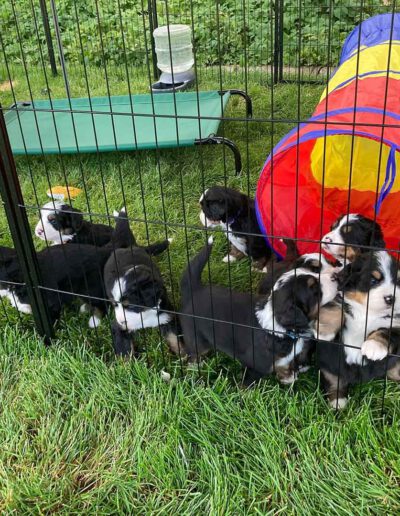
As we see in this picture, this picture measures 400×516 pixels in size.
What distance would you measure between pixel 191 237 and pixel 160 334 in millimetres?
1136

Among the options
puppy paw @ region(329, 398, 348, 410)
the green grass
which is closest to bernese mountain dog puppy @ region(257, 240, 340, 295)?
the green grass

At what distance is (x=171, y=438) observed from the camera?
7.64ft

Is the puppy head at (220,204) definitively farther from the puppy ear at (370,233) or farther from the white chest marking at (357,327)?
the white chest marking at (357,327)

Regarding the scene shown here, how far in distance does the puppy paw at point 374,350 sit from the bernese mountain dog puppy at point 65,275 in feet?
4.61

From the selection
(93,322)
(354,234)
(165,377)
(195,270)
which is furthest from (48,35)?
(165,377)

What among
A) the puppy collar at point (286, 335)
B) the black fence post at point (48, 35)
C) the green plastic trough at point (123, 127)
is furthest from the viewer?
the black fence post at point (48, 35)

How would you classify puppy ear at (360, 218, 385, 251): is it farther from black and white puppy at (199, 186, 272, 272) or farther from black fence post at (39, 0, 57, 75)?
black fence post at (39, 0, 57, 75)

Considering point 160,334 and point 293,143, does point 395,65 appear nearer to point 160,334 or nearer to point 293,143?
point 293,143

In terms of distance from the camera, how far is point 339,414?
2465mm

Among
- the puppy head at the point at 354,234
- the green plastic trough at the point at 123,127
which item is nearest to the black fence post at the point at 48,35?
the green plastic trough at the point at 123,127

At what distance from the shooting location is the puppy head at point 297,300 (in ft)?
7.60

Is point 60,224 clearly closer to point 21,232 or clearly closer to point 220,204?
point 21,232

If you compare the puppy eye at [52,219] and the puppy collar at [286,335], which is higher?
the puppy collar at [286,335]

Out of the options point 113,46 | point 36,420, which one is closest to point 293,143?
point 36,420
